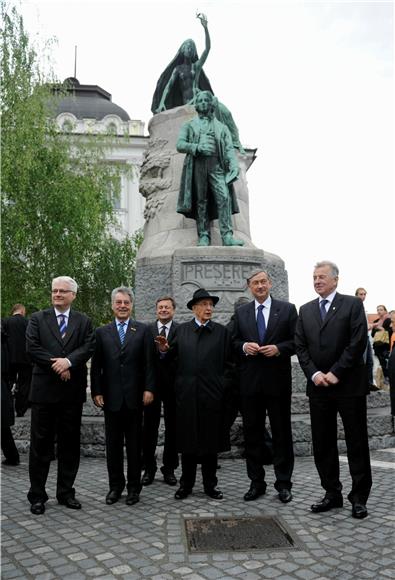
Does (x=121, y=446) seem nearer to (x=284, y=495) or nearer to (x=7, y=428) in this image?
(x=284, y=495)

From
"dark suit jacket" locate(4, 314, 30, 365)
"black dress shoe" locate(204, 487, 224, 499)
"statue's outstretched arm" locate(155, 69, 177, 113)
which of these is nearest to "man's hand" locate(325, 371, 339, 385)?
"black dress shoe" locate(204, 487, 224, 499)

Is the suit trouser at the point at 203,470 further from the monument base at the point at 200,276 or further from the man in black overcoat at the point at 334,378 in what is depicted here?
the monument base at the point at 200,276

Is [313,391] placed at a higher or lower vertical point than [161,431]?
higher

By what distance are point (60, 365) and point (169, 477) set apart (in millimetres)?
1697

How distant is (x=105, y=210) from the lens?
2122cm

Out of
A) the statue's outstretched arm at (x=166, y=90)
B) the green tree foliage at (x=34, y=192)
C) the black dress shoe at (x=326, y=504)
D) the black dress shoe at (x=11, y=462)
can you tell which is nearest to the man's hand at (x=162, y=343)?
the black dress shoe at (x=326, y=504)

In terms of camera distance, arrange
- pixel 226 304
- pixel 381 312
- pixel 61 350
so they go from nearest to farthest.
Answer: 1. pixel 61 350
2. pixel 226 304
3. pixel 381 312

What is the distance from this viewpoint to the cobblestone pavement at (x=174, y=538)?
3244 mm

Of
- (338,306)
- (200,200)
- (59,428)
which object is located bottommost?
(59,428)

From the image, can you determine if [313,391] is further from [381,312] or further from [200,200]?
[381,312]

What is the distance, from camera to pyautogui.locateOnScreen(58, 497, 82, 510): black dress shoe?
14.9ft

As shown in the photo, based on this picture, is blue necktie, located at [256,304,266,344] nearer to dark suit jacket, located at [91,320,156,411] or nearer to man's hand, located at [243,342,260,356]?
man's hand, located at [243,342,260,356]

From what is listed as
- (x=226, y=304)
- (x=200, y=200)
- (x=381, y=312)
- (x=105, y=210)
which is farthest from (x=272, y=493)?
(x=105, y=210)

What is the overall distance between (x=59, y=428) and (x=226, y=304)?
405 cm
